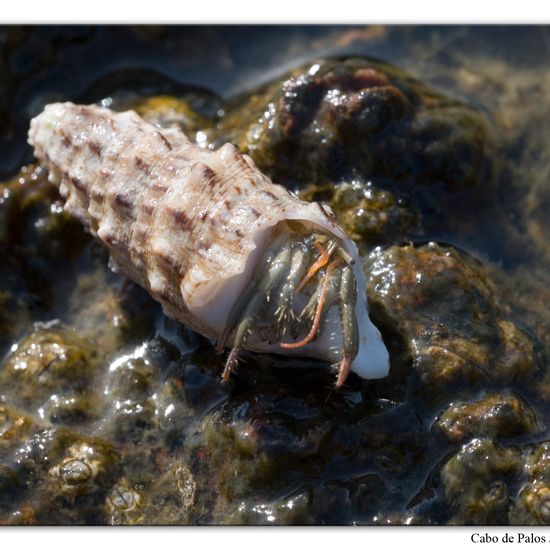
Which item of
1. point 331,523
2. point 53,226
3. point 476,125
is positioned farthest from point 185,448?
point 476,125

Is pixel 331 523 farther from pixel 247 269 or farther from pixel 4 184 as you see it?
pixel 4 184

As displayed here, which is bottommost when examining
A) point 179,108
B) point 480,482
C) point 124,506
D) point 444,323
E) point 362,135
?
point 124,506

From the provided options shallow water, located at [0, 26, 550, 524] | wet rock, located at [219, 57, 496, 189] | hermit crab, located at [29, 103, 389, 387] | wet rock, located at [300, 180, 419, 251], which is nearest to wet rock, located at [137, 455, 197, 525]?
shallow water, located at [0, 26, 550, 524]

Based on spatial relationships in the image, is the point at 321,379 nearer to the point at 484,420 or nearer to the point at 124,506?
the point at 484,420

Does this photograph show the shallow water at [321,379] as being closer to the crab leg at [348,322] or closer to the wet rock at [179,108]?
the wet rock at [179,108]

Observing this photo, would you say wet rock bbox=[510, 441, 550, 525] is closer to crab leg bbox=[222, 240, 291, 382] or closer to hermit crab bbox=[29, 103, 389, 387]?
hermit crab bbox=[29, 103, 389, 387]

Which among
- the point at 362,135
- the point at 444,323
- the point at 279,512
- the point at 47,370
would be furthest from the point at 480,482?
the point at 47,370
